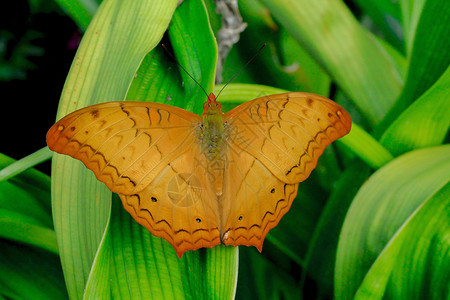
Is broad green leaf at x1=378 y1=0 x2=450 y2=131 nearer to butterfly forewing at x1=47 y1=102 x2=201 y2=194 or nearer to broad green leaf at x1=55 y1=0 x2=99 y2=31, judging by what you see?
butterfly forewing at x1=47 y1=102 x2=201 y2=194

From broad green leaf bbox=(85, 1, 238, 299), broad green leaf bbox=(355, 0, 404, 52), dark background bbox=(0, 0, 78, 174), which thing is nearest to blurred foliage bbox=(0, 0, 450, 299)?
broad green leaf bbox=(85, 1, 238, 299)

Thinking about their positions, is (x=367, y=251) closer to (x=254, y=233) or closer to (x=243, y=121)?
(x=254, y=233)

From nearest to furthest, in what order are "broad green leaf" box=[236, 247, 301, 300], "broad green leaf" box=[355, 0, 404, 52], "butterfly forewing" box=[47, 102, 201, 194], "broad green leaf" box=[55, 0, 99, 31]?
"butterfly forewing" box=[47, 102, 201, 194] → "broad green leaf" box=[55, 0, 99, 31] → "broad green leaf" box=[236, 247, 301, 300] → "broad green leaf" box=[355, 0, 404, 52]

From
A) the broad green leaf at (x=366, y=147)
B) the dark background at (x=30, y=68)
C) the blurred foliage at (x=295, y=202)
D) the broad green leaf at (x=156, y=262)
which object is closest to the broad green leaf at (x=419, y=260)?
the blurred foliage at (x=295, y=202)

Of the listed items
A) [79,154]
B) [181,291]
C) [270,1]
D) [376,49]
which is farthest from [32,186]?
[376,49]

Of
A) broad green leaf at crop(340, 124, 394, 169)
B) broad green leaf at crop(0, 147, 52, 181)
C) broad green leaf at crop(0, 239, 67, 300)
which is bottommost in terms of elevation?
broad green leaf at crop(340, 124, 394, 169)
